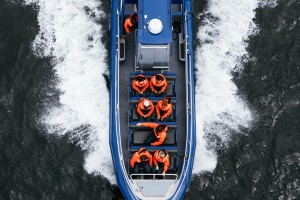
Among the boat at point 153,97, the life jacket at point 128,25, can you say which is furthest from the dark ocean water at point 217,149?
the life jacket at point 128,25

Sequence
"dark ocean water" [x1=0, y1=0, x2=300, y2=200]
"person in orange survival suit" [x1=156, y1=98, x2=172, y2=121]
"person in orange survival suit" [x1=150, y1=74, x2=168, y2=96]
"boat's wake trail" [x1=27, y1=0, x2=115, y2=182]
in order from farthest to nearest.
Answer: "boat's wake trail" [x1=27, y1=0, x2=115, y2=182]
"dark ocean water" [x1=0, y1=0, x2=300, y2=200]
"person in orange survival suit" [x1=150, y1=74, x2=168, y2=96]
"person in orange survival suit" [x1=156, y1=98, x2=172, y2=121]

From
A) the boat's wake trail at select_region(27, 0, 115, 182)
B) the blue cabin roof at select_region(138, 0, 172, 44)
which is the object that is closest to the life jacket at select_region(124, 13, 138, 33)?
the blue cabin roof at select_region(138, 0, 172, 44)

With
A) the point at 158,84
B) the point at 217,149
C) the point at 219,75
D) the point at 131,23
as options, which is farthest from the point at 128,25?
the point at 217,149

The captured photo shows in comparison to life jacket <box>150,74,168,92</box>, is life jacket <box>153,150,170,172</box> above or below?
below

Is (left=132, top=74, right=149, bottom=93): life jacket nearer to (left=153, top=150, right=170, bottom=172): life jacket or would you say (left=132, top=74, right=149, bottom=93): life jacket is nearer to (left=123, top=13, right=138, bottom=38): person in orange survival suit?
(left=123, top=13, right=138, bottom=38): person in orange survival suit

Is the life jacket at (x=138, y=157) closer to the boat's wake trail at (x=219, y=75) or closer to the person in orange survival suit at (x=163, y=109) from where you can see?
the person in orange survival suit at (x=163, y=109)

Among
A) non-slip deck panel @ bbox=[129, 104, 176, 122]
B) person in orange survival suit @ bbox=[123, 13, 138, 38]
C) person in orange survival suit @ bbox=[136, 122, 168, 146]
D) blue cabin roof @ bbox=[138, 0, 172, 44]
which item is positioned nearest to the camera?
blue cabin roof @ bbox=[138, 0, 172, 44]
